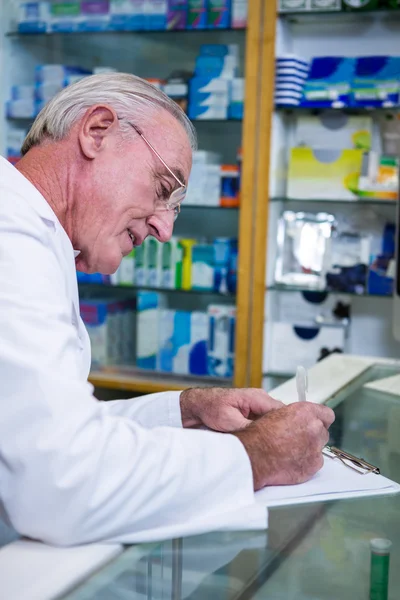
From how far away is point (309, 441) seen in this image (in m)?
0.99

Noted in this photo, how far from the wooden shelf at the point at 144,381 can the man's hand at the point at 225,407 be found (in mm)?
2105

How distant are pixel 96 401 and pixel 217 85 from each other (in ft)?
8.62

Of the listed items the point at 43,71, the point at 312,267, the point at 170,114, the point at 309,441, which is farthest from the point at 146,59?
the point at 309,441

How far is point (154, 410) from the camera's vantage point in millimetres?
1232

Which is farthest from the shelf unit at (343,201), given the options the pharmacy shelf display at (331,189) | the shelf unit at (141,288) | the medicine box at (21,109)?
the medicine box at (21,109)

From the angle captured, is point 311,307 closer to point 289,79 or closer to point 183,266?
point 183,266

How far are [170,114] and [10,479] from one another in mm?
611

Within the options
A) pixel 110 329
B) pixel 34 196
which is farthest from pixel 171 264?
pixel 34 196

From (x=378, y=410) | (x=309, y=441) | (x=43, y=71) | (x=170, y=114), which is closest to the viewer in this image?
(x=309, y=441)

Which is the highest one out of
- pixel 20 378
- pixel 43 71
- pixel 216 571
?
pixel 43 71

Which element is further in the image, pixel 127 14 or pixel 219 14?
pixel 127 14

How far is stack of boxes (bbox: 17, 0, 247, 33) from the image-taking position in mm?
3277

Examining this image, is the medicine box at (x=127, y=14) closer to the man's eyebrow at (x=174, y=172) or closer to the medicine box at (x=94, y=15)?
the medicine box at (x=94, y=15)

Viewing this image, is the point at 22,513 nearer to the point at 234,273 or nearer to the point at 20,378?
the point at 20,378
